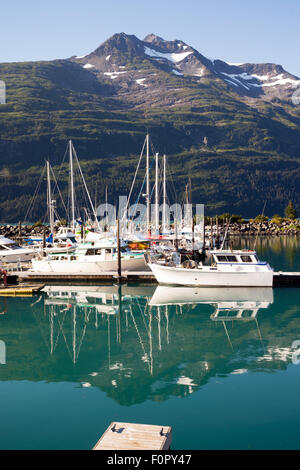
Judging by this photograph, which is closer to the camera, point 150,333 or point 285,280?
point 150,333

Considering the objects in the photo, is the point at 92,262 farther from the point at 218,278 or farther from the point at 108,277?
the point at 218,278

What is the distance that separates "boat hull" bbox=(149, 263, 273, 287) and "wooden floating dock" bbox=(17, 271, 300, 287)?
9.77 ft

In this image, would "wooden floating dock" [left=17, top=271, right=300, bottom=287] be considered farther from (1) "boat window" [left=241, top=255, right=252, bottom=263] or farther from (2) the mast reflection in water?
(1) "boat window" [left=241, top=255, right=252, bottom=263]

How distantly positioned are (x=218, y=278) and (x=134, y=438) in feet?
95.2

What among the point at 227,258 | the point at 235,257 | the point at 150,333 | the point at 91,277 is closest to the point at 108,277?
the point at 91,277

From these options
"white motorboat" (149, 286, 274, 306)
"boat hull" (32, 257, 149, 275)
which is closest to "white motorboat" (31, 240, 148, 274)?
"boat hull" (32, 257, 149, 275)

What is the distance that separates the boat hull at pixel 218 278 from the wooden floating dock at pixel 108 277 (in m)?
2.98

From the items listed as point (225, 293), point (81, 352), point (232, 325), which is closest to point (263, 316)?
point (232, 325)

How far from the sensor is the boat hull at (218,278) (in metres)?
40.1

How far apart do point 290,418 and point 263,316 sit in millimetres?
16507

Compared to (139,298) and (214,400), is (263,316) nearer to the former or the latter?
(139,298)

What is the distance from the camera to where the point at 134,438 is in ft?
39.9
